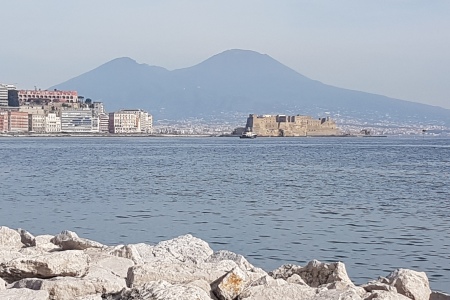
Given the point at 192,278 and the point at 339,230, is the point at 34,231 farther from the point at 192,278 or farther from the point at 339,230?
the point at 192,278

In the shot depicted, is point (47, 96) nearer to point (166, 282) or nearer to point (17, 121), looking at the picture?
point (17, 121)

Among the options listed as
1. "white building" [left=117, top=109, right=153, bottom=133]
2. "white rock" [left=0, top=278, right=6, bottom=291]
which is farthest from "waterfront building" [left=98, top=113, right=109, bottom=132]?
"white rock" [left=0, top=278, right=6, bottom=291]

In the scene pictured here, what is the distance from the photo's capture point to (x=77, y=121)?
14375 centimetres

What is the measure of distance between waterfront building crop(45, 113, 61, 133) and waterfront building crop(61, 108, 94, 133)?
67.2 inches

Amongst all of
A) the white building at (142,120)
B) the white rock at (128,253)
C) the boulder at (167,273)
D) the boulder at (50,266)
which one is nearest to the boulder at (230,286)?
the boulder at (167,273)

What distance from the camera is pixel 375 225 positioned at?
45.9 ft

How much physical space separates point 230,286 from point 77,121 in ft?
462

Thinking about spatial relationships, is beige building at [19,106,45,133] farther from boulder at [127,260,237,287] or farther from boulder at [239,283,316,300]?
boulder at [239,283,316,300]

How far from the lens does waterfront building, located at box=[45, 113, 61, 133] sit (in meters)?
138

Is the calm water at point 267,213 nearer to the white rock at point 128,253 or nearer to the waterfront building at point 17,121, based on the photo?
the white rock at point 128,253

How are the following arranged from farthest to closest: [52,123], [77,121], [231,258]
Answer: [77,121], [52,123], [231,258]

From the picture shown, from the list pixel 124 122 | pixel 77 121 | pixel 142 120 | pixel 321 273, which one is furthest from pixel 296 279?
pixel 142 120

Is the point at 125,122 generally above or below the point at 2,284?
below

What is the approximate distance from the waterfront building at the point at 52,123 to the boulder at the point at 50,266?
134783mm
